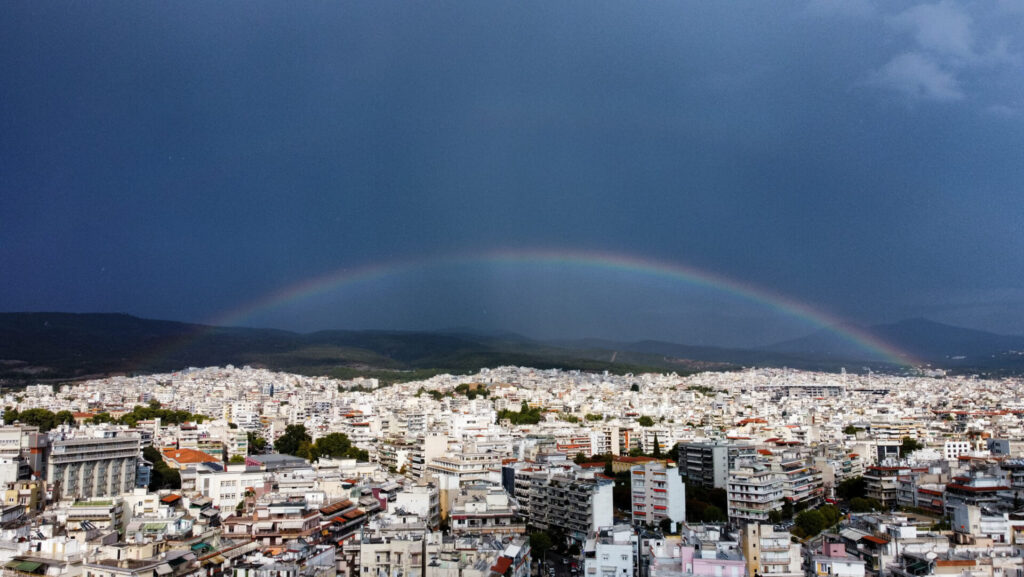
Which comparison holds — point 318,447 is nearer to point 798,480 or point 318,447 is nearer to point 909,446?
point 798,480

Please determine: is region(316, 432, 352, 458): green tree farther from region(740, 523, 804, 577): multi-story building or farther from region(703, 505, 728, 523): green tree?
region(740, 523, 804, 577): multi-story building

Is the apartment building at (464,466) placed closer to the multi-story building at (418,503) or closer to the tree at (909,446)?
the multi-story building at (418,503)

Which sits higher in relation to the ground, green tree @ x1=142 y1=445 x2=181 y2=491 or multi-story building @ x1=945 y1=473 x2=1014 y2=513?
multi-story building @ x1=945 y1=473 x2=1014 y2=513

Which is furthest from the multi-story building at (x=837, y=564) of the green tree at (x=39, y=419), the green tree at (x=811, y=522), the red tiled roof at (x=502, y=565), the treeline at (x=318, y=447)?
the green tree at (x=39, y=419)

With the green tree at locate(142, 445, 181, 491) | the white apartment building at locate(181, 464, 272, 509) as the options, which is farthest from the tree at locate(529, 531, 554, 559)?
the green tree at locate(142, 445, 181, 491)

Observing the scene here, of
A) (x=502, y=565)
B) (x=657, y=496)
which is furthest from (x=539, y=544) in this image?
(x=657, y=496)

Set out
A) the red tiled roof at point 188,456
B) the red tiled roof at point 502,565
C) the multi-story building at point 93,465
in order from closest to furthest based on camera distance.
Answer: the red tiled roof at point 502,565 → the multi-story building at point 93,465 → the red tiled roof at point 188,456

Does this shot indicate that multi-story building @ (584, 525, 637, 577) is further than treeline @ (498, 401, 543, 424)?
No
